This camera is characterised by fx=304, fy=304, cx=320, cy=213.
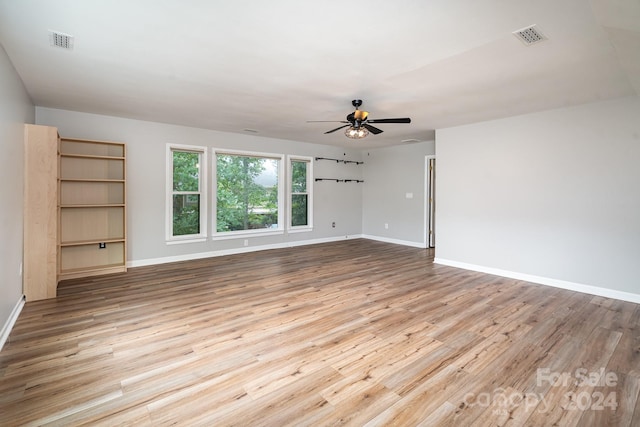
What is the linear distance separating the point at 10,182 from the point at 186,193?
2.88m

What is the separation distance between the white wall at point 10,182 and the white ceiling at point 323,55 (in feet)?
0.79

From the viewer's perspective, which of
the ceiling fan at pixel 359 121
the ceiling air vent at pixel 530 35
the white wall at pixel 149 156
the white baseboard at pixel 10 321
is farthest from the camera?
the white wall at pixel 149 156

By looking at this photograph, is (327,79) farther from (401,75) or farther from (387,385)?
(387,385)

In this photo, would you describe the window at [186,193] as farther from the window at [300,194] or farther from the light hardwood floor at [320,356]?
the window at [300,194]

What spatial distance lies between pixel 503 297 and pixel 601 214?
5.61 ft

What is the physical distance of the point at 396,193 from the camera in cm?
777

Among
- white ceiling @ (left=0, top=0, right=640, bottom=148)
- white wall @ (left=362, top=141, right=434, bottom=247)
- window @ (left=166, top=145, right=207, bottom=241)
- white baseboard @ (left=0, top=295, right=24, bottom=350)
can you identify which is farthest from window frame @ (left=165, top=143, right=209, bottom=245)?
white wall @ (left=362, top=141, right=434, bottom=247)

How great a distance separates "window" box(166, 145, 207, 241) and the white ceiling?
4.53 ft

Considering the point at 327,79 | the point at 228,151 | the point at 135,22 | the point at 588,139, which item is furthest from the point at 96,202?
the point at 588,139

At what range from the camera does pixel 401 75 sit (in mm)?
3162

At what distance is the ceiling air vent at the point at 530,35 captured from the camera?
2.25 m

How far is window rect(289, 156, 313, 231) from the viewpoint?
24.2 ft

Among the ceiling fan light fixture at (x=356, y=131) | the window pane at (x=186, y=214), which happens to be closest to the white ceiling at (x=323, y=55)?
the ceiling fan light fixture at (x=356, y=131)

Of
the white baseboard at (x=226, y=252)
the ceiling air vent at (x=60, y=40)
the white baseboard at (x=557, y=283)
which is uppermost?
the ceiling air vent at (x=60, y=40)
